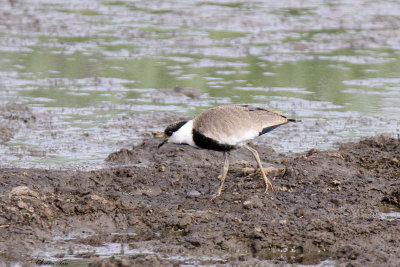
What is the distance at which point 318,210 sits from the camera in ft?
22.7

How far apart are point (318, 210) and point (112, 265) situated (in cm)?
241

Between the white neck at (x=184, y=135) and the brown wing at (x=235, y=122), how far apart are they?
6cm

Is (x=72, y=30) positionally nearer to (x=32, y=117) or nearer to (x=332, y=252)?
(x=32, y=117)

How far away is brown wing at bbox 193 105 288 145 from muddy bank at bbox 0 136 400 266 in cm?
60

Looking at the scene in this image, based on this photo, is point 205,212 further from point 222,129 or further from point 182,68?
point 182,68

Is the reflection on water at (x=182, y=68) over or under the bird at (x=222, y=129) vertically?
under

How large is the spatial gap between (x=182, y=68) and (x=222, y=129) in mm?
7491

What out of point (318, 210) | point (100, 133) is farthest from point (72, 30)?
point (318, 210)

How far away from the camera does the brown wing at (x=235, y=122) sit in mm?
6945

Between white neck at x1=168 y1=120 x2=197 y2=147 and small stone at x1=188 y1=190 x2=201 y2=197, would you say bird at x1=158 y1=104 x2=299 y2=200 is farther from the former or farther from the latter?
small stone at x1=188 y1=190 x2=201 y2=197

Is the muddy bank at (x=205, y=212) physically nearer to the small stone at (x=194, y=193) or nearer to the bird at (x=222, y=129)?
the small stone at (x=194, y=193)

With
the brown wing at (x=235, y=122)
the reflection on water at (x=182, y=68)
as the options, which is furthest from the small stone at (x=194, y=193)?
the reflection on water at (x=182, y=68)

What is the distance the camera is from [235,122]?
23.1 ft

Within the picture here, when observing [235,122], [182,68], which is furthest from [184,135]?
[182,68]
